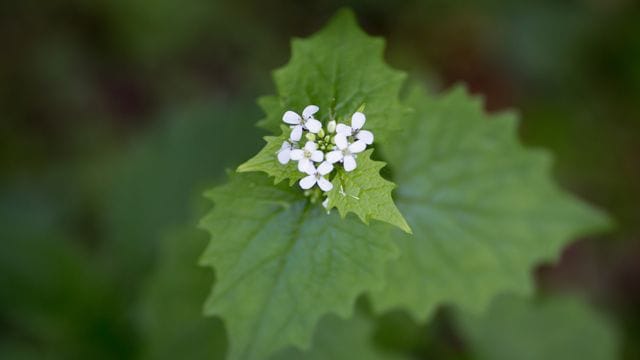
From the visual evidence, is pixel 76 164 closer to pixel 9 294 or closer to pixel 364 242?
pixel 9 294

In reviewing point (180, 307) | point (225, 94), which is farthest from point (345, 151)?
point (225, 94)

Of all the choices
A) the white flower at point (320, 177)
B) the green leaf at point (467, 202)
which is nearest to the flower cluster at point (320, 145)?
the white flower at point (320, 177)

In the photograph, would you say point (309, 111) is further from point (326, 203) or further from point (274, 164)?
point (326, 203)

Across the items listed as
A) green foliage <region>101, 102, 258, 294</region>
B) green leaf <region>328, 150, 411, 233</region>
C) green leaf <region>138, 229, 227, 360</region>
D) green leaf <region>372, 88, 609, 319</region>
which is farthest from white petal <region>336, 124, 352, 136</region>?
green foliage <region>101, 102, 258, 294</region>

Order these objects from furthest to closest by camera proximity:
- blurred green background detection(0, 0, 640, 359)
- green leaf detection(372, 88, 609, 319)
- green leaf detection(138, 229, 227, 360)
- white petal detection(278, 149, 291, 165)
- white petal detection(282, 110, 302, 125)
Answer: blurred green background detection(0, 0, 640, 359) → green leaf detection(138, 229, 227, 360) → green leaf detection(372, 88, 609, 319) → white petal detection(282, 110, 302, 125) → white petal detection(278, 149, 291, 165)

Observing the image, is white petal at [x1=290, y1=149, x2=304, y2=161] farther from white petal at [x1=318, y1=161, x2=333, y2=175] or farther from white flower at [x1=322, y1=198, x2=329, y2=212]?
white flower at [x1=322, y1=198, x2=329, y2=212]

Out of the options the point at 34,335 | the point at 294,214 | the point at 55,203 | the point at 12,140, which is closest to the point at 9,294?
the point at 34,335

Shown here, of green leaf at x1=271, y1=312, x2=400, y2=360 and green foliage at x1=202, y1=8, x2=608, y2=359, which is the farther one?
green leaf at x1=271, y1=312, x2=400, y2=360
